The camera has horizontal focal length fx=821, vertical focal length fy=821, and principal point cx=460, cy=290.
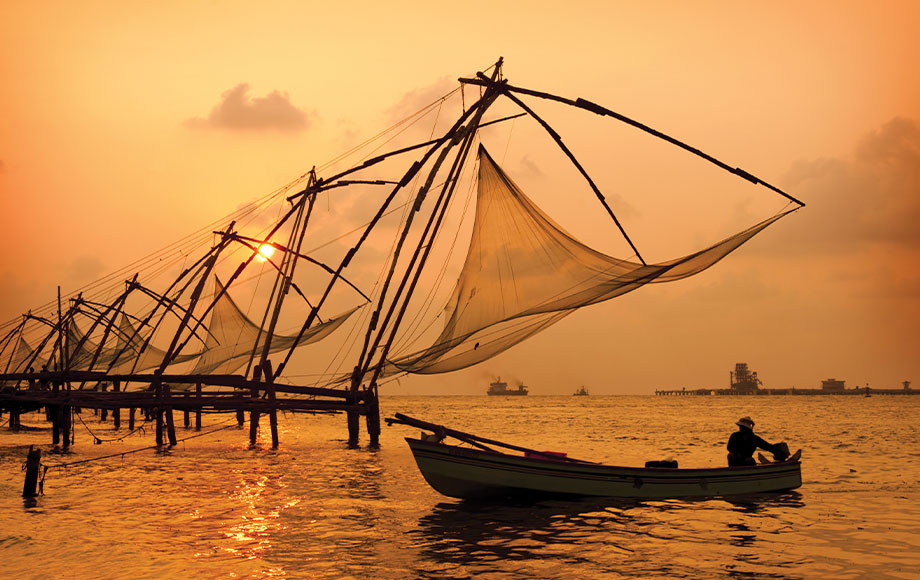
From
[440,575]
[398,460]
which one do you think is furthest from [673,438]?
[440,575]

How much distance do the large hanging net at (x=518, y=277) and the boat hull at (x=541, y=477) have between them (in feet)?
6.04

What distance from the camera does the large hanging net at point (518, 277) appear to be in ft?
53.0

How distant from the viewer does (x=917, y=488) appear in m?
22.2

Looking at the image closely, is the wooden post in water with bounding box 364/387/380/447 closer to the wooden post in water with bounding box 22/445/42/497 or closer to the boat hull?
the wooden post in water with bounding box 22/445/42/497

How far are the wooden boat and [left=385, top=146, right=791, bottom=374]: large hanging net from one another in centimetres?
171

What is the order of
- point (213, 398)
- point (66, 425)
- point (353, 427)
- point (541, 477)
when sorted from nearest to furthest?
point (541, 477)
point (213, 398)
point (66, 425)
point (353, 427)

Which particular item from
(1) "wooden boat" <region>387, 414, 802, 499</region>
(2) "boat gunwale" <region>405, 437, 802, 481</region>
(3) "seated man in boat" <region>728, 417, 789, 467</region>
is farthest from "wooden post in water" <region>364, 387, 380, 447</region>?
(3) "seated man in boat" <region>728, 417, 789, 467</region>

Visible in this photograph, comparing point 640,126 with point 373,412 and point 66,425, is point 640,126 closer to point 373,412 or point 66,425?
point 373,412

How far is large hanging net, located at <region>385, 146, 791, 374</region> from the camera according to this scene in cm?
1614

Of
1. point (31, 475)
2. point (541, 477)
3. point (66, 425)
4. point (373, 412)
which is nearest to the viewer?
point (541, 477)

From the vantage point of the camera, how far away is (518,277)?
57.4 ft

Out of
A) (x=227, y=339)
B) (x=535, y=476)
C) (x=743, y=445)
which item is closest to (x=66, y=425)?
(x=227, y=339)

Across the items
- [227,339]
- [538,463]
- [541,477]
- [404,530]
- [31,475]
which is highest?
[227,339]

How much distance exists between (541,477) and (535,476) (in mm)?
135
